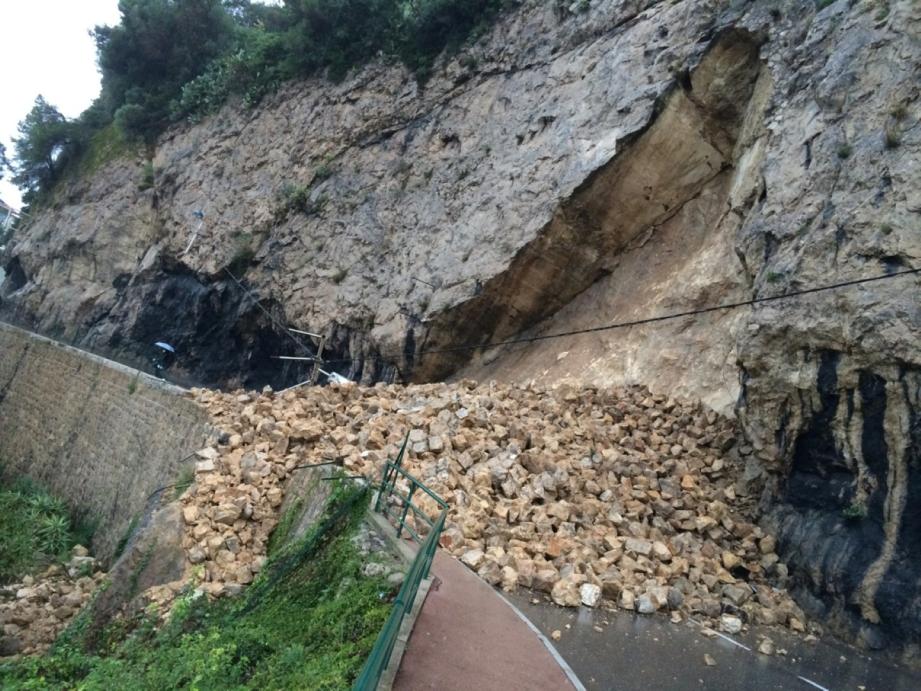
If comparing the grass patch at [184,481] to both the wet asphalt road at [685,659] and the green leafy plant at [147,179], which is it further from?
the green leafy plant at [147,179]

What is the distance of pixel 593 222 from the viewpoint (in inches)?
521

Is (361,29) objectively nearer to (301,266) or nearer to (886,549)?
(301,266)

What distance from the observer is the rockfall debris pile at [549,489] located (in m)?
6.68

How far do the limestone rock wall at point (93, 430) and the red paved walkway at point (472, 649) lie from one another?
5.96 meters

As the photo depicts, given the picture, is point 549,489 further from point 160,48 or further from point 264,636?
point 160,48

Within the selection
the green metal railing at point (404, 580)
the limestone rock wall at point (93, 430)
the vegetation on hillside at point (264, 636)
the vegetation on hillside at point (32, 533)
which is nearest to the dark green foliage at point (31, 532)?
the vegetation on hillside at point (32, 533)

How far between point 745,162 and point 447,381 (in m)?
7.44

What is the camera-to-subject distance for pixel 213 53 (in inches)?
1007

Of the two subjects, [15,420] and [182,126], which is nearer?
[15,420]

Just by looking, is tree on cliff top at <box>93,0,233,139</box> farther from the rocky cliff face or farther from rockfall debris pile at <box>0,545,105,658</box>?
rockfall debris pile at <box>0,545,105,658</box>

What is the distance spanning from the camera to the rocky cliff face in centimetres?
710

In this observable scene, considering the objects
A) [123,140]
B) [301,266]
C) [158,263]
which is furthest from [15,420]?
[123,140]

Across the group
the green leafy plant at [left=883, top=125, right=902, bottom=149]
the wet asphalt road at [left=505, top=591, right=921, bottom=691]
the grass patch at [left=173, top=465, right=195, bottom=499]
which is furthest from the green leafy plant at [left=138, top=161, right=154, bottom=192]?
the green leafy plant at [left=883, top=125, right=902, bottom=149]

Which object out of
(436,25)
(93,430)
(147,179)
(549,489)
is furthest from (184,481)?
(147,179)
